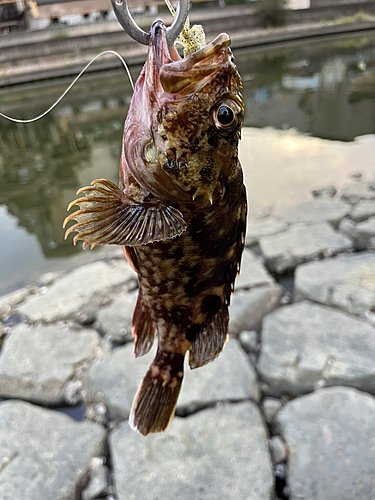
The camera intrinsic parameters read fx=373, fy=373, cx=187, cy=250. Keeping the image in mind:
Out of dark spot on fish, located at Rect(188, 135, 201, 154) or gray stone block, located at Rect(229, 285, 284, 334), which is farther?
gray stone block, located at Rect(229, 285, 284, 334)

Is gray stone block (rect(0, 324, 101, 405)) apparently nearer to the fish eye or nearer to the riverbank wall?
the fish eye

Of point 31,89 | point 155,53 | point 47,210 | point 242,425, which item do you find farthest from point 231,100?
point 31,89

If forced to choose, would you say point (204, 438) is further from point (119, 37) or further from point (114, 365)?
point (119, 37)

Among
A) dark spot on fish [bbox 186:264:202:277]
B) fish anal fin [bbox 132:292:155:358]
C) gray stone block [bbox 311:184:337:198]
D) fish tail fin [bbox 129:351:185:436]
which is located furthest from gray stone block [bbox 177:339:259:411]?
gray stone block [bbox 311:184:337:198]

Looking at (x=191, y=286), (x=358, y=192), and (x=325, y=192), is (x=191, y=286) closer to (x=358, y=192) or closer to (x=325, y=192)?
(x=358, y=192)

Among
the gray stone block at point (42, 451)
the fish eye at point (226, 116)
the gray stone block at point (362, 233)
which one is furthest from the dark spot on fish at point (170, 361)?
the gray stone block at point (362, 233)

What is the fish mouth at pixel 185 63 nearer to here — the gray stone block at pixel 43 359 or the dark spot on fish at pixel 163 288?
the dark spot on fish at pixel 163 288
